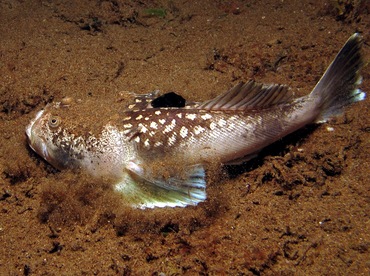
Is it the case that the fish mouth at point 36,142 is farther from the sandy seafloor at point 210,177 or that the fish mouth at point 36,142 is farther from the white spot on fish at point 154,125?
the white spot on fish at point 154,125

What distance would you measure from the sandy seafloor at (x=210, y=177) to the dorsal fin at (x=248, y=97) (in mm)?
832

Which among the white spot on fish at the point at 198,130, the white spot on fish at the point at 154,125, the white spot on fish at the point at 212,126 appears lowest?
the white spot on fish at the point at 154,125

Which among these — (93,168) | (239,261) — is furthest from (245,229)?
(93,168)

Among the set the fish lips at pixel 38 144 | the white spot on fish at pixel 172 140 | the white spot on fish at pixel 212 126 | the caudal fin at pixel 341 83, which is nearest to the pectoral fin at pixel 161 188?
the white spot on fish at pixel 172 140

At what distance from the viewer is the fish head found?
408cm

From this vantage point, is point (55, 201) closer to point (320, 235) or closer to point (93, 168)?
point (93, 168)

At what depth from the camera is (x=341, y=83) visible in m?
4.50

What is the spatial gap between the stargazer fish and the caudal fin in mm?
Answer: 616

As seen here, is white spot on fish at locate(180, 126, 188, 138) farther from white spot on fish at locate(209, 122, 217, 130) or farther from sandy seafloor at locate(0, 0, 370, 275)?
sandy seafloor at locate(0, 0, 370, 275)

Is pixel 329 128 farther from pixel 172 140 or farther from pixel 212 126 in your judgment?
pixel 172 140

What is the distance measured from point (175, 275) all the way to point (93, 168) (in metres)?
1.79

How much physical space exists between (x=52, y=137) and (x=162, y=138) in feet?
5.10

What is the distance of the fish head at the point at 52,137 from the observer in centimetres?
408

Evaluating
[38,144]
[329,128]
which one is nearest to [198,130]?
[329,128]
